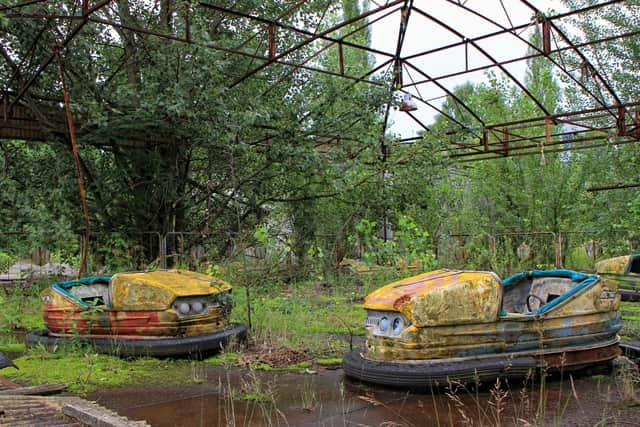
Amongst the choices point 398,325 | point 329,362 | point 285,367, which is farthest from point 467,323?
point 285,367

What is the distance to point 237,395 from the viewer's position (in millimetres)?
3197

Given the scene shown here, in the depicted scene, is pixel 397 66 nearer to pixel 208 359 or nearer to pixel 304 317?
pixel 304 317

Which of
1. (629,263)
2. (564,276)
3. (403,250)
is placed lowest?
(629,263)

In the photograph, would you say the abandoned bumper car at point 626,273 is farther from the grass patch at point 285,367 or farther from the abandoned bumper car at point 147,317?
the abandoned bumper car at point 147,317

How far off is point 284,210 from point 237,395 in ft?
19.8

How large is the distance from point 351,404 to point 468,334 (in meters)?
0.77

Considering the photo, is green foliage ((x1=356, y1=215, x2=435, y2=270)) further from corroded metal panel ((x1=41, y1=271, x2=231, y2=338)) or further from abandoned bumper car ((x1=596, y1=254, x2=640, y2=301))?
corroded metal panel ((x1=41, y1=271, x2=231, y2=338))

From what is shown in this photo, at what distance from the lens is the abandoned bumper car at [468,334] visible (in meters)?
3.22

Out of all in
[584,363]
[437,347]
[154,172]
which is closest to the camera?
[437,347]

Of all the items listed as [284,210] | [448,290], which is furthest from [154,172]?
[448,290]

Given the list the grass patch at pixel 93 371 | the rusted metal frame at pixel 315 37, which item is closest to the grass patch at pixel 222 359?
the grass patch at pixel 93 371

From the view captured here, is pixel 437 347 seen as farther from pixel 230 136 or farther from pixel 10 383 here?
pixel 230 136

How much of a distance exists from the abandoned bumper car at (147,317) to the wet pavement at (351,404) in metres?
0.66

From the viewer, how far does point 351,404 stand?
10.0 ft
